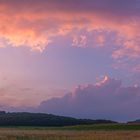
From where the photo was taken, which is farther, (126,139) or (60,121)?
(60,121)

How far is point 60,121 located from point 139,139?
146051 millimetres

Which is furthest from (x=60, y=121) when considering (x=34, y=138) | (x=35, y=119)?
(x=34, y=138)

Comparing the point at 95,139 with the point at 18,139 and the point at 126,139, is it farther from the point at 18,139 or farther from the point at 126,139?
the point at 18,139

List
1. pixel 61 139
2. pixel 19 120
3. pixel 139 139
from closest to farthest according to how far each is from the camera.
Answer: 1. pixel 139 139
2. pixel 61 139
3. pixel 19 120

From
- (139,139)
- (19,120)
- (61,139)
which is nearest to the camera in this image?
(139,139)

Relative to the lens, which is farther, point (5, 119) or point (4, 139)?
point (5, 119)

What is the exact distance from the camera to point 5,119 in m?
194

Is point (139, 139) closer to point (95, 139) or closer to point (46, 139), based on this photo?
point (95, 139)

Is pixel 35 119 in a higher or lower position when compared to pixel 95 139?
higher

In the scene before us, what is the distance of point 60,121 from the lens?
19700cm

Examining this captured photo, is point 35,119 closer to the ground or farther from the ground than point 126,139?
farther from the ground

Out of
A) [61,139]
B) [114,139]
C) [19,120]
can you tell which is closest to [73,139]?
[61,139]

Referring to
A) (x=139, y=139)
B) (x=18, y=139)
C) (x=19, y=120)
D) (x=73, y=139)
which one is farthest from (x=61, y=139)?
(x=19, y=120)

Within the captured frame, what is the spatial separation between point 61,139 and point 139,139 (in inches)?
361
